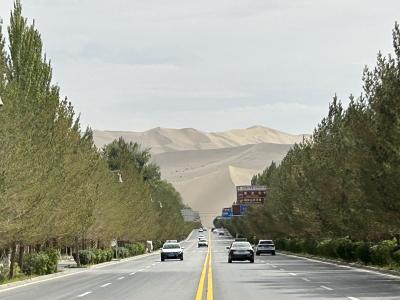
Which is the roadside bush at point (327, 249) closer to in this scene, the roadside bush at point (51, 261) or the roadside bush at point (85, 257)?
the roadside bush at point (85, 257)

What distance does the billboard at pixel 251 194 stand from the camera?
398ft

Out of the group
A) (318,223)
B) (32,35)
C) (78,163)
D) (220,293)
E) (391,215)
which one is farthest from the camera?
(318,223)

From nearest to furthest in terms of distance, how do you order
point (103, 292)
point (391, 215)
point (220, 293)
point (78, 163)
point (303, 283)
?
point (220, 293) < point (103, 292) < point (303, 283) < point (391, 215) < point (78, 163)

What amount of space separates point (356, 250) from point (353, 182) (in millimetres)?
8347

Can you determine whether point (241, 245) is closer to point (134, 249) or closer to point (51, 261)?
point (51, 261)

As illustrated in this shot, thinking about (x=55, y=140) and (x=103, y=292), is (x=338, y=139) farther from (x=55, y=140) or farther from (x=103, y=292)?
(x=103, y=292)

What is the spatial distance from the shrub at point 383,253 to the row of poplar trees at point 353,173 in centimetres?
93

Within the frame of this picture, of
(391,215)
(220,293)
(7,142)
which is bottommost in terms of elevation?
(220,293)

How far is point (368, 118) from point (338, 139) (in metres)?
20.1

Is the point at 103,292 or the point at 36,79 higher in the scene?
the point at 36,79

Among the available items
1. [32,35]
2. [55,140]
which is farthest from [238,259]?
[32,35]

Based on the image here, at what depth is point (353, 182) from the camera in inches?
1848

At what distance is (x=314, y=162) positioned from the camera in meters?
69.2

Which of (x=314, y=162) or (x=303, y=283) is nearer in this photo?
(x=303, y=283)
